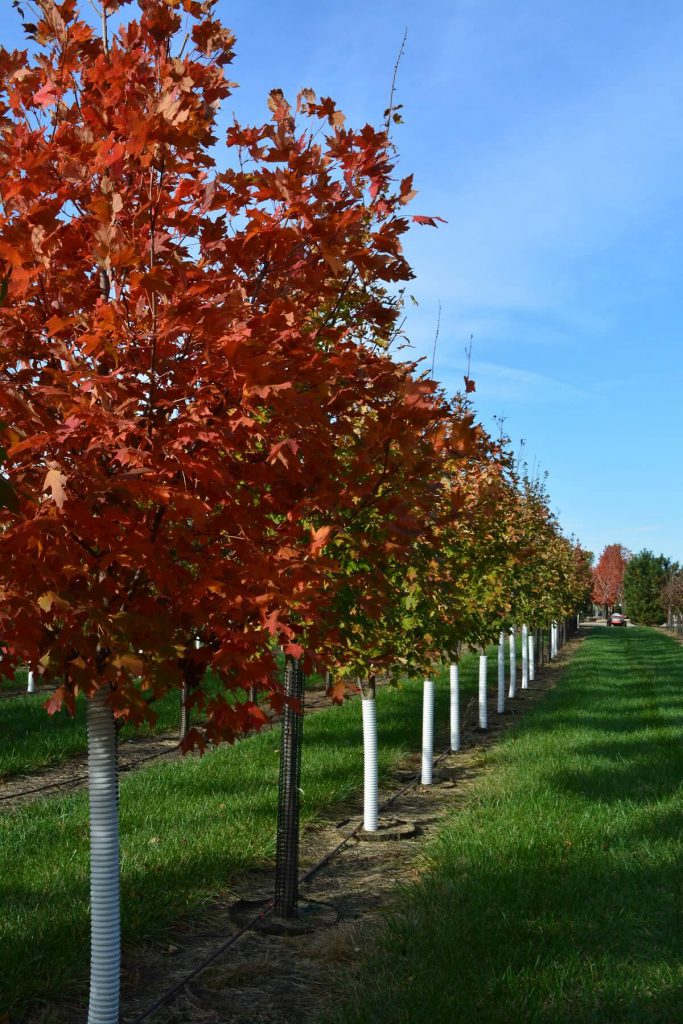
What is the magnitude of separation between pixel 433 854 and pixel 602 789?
2.59m

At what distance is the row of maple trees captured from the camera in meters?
2.97

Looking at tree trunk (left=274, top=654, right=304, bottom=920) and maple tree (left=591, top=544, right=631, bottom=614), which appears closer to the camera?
tree trunk (left=274, top=654, right=304, bottom=920)

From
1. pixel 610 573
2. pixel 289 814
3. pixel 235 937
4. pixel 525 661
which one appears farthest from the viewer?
pixel 610 573

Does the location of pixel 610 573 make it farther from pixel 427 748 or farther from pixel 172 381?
pixel 172 381

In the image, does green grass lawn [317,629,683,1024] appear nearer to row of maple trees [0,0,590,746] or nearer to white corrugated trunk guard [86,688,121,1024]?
white corrugated trunk guard [86,688,121,1024]

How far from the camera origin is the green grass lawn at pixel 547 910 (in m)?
4.06

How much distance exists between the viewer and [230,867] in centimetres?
653

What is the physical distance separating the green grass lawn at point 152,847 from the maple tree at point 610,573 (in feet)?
313

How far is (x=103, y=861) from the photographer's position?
3.69 metres

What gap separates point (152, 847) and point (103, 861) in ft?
10.5

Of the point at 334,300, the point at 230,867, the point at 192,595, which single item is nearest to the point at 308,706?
the point at 230,867

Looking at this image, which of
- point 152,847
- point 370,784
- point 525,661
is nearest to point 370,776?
point 370,784

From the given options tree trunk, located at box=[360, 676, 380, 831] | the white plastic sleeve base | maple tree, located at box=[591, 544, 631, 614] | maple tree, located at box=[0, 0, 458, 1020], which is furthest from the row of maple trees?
maple tree, located at box=[591, 544, 631, 614]

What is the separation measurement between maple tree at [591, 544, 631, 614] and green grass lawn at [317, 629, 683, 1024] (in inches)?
3792
